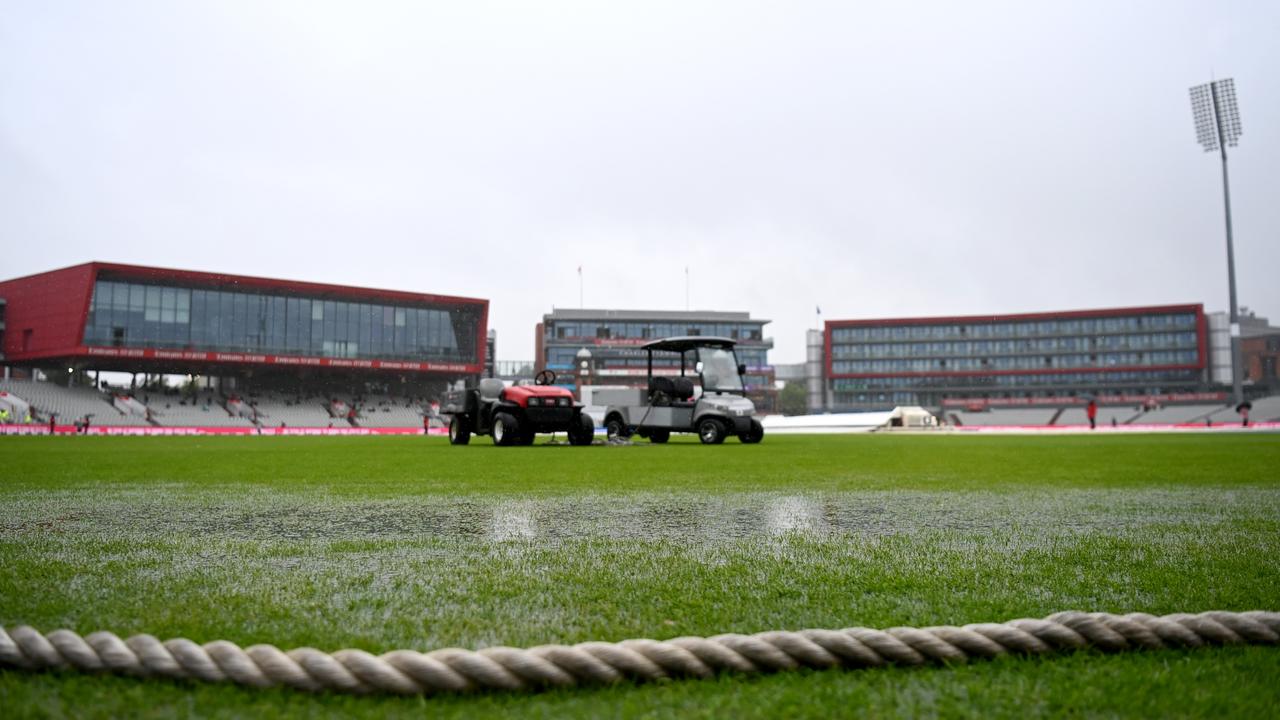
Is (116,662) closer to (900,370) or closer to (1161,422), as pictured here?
(1161,422)

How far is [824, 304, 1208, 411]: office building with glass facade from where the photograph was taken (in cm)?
10019

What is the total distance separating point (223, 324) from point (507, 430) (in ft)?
180

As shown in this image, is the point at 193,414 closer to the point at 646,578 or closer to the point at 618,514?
the point at 618,514

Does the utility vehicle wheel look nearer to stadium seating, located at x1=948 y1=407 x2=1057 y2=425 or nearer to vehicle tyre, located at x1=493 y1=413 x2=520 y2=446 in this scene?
vehicle tyre, located at x1=493 y1=413 x2=520 y2=446

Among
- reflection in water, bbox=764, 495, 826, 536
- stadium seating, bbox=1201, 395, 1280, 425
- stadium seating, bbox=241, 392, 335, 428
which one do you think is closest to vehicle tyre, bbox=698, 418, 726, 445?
reflection in water, bbox=764, 495, 826, 536

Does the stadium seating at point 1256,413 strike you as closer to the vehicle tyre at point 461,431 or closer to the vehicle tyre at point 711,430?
the vehicle tyre at point 711,430

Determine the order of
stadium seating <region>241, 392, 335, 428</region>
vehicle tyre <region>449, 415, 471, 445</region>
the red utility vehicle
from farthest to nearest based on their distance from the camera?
stadium seating <region>241, 392, 335, 428</region> → vehicle tyre <region>449, 415, 471, 445</region> → the red utility vehicle

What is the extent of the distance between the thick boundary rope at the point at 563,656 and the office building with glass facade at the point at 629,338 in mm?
90830

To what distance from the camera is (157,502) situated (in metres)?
5.53

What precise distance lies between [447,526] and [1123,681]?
3.32 m

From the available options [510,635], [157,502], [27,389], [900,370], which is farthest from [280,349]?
[900,370]

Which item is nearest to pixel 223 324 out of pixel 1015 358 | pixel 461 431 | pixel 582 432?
pixel 461 431

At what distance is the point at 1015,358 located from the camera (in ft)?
356

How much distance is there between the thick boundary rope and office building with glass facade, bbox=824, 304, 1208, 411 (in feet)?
312
